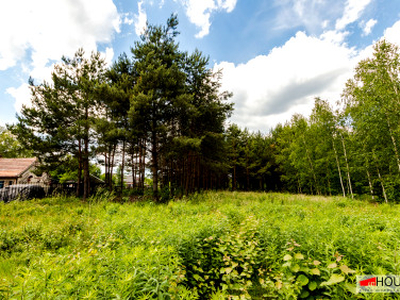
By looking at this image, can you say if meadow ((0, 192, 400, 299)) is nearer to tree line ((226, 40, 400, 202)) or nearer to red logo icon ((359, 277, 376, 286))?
red logo icon ((359, 277, 376, 286))

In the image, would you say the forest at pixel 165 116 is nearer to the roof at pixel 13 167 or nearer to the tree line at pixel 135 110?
the tree line at pixel 135 110

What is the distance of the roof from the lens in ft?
80.6

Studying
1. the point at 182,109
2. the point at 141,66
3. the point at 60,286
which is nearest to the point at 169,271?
the point at 60,286

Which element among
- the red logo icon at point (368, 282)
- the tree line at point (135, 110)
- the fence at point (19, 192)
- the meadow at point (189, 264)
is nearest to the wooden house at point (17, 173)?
the fence at point (19, 192)

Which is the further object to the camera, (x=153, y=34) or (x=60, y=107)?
(x=60, y=107)

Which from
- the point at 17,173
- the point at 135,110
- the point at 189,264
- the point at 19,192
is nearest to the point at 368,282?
the point at 189,264

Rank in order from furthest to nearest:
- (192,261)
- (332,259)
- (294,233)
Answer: (294,233)
(192,261)
(332,259)

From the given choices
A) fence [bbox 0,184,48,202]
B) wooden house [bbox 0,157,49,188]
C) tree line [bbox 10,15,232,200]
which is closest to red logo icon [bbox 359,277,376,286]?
tree line [bbox 10,15,232,200]

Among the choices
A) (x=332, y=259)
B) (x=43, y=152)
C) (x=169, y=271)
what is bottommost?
(x=332, y=259)

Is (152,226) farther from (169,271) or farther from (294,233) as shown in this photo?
(294,233)

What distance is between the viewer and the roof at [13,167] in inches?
968

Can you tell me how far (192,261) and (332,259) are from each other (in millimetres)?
2217

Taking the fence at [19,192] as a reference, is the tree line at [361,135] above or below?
above

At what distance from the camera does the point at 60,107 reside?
15.3 metres
